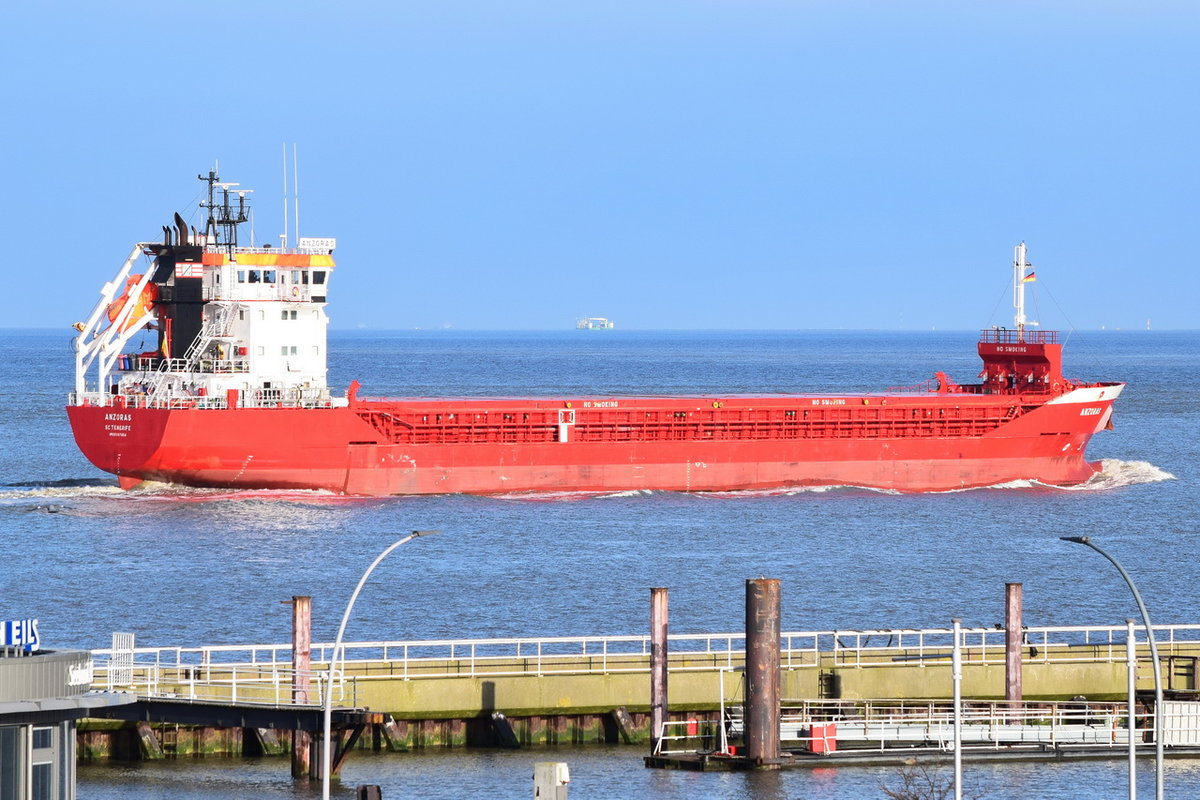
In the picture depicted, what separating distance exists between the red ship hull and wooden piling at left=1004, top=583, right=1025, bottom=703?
29.3 m

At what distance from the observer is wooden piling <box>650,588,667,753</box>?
28.1 m

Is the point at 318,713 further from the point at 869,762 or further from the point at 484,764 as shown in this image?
the point at 869,762

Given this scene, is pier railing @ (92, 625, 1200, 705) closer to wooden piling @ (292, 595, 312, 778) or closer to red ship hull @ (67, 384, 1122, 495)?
wooden piling @ (292, 595, 312, 778)

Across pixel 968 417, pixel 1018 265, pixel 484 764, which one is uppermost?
pixel 1018 265

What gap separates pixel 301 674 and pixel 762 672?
6.20 m

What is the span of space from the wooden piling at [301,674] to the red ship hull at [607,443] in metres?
27.8

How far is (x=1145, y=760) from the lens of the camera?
97.1 ft

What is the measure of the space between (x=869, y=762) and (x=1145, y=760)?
403 centimetres

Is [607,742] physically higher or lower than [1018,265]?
lower

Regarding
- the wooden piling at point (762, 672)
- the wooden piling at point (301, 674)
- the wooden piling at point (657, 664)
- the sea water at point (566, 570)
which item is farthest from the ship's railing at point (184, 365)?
the wooden piling at point (762, 672)

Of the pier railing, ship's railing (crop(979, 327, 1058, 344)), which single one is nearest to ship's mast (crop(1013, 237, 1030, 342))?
ship's railing (crop(979, 327, 1058, 344))

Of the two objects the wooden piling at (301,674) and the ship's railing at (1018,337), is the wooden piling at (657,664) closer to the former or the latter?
the wooden piling at (301,674)

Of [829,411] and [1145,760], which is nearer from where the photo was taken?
[1145,760]

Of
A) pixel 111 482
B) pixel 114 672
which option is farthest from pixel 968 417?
pixel 114 672
